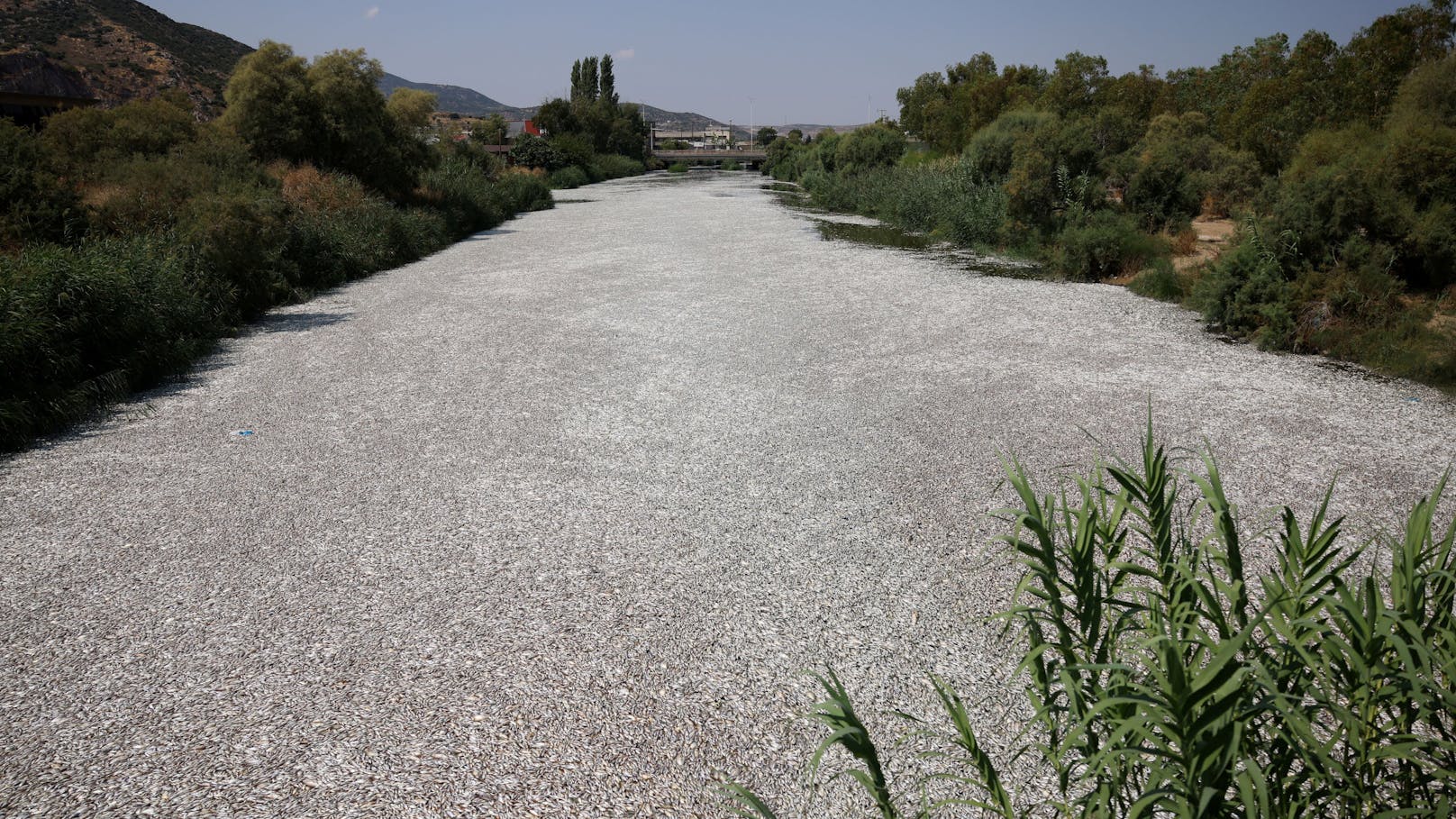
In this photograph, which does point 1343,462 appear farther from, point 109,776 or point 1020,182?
point 1020,182

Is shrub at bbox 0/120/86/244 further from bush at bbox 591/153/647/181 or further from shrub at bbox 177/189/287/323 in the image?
bush at bbox 591/153/647/181

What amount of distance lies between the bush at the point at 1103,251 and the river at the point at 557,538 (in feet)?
14.0

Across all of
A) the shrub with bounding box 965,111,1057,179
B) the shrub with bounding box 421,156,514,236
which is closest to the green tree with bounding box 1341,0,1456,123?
the shrub with bounding box 965,111,1057,179

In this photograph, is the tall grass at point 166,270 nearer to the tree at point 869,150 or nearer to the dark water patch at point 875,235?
the dark water patch at point 875,235

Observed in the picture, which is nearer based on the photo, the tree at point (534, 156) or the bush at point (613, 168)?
the tree at point (534, 156)

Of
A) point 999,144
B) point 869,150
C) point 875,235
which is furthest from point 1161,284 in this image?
point 869,150

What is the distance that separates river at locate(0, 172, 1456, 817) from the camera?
313cm

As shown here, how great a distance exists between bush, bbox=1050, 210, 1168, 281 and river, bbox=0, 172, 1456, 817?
14.0 feet

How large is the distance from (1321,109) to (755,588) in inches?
933

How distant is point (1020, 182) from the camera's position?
16.9 meters

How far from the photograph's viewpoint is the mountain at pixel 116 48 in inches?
1806

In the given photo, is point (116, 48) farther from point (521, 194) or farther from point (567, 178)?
point (521, 194)

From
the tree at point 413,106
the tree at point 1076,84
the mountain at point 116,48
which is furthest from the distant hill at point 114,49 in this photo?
the tree at point 1076,84

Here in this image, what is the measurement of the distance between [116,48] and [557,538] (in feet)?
207
